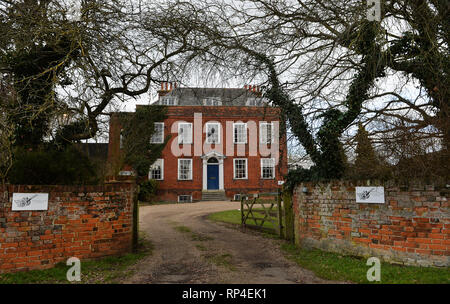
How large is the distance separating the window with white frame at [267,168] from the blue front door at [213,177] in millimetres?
4119

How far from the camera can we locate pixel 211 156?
2684 centimetres

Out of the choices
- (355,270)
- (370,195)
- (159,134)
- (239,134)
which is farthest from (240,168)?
(355,270)

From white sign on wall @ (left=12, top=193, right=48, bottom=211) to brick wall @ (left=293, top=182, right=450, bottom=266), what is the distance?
5989 millimetres

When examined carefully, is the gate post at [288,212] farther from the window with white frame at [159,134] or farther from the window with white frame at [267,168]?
the window with white frame at [159,134]

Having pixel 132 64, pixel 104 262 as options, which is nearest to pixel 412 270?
pixel 104 262

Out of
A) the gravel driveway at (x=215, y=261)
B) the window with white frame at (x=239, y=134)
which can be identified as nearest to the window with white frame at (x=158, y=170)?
the window with white frame at (x=239, y=134)

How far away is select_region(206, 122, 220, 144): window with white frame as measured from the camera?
27078 mm

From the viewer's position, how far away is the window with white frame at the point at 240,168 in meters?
27.1

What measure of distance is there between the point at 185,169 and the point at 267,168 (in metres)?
7.34

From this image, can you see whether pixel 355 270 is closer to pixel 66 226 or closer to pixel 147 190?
pixel 66 226

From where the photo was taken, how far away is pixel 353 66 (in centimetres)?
755

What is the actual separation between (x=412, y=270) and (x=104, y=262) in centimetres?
597

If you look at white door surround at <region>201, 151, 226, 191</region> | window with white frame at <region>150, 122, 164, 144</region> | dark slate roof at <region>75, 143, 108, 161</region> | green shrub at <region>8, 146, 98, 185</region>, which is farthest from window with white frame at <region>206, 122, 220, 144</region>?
green shrub at <region>8, 146, 98, 185</region>
